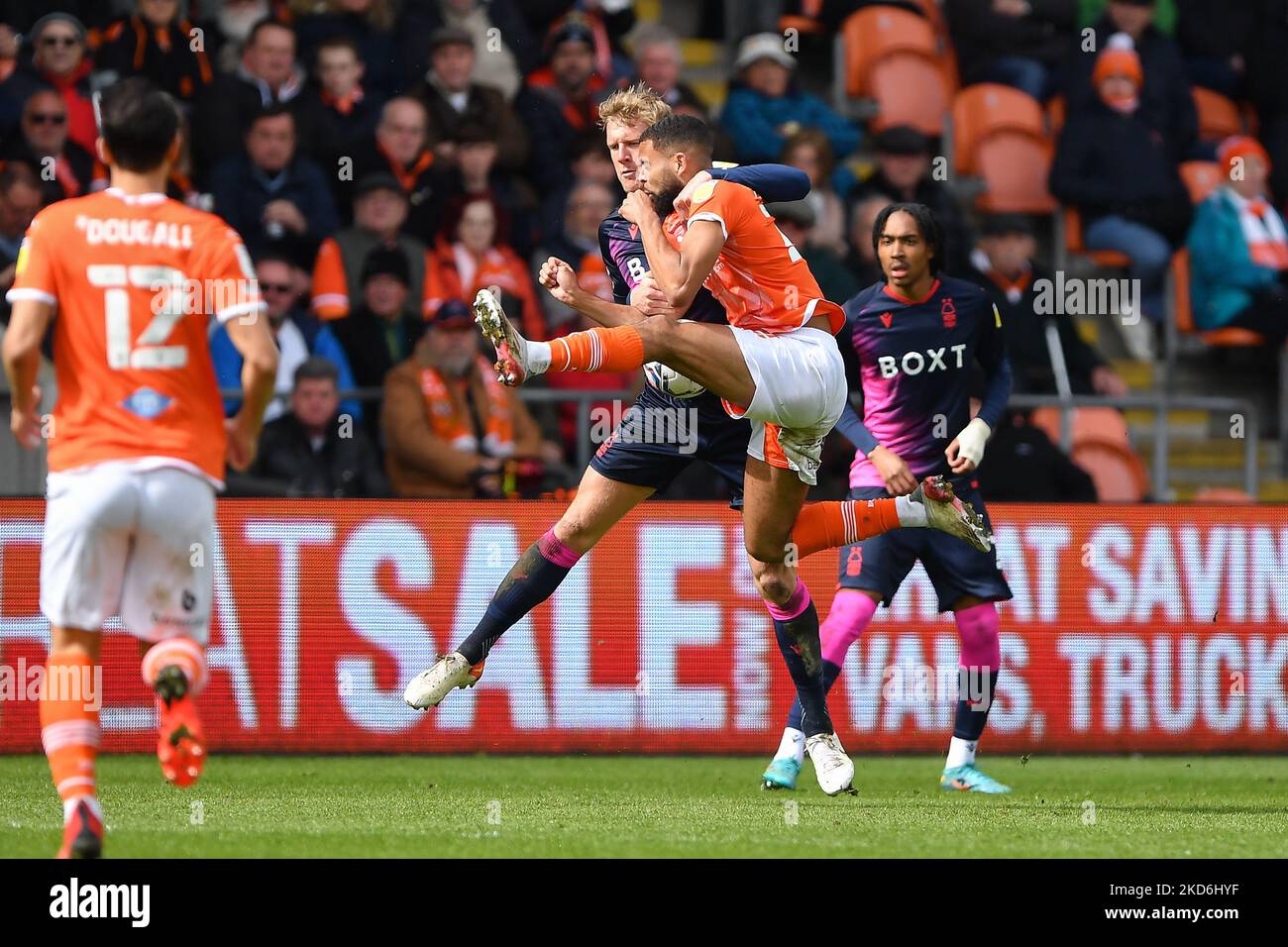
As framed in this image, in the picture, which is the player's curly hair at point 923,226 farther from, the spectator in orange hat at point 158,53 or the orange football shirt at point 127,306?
the spectator in orange hat at point 158,53

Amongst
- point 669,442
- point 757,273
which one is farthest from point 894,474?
point 757,273

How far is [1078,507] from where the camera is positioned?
10.8 meters

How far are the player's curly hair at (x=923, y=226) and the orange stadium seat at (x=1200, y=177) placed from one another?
732cm

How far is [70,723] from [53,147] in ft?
24.6

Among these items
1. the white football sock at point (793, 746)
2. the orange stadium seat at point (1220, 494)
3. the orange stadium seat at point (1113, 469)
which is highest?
the orange stadium seat at point (1113, 469)

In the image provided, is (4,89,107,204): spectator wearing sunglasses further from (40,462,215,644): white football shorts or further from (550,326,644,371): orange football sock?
(40,462,215,644): white football shorts

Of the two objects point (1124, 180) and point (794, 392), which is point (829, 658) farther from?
point (1124, 180)

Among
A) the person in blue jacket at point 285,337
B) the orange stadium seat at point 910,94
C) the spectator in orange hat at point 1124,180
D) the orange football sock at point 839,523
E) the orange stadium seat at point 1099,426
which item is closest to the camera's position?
the orange football sock at point 839,523

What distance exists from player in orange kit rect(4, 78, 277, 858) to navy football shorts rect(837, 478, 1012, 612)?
3.55 m

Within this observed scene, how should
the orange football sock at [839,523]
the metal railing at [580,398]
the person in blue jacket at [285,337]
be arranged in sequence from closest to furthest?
the orange football sock at [839,523] → the metal railing at [580,398] → the person in blue jacket at [285,337]

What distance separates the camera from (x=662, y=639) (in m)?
10.4

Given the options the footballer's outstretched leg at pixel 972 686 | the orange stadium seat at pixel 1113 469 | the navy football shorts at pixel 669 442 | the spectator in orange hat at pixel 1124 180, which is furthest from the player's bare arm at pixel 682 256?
the spectator in orange hat at pixel 1124 180

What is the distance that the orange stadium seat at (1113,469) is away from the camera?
1317 cm
